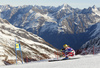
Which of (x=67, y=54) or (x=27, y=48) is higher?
(x=67, y=54)

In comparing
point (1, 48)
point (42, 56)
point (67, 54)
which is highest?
point (67, 54)

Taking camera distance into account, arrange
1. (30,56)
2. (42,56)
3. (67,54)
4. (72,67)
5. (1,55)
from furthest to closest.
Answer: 1. (42,56)
2. (30,56)
3. (1,55)
4. (67,54)
5. (72,67)

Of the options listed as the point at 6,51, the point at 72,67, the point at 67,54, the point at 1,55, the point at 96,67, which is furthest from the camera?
the point at 6,51

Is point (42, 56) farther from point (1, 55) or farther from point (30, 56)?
point (1, 55)

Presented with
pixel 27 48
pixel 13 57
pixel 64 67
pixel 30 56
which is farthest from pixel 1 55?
pixel 64 67

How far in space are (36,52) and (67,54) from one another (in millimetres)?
169294

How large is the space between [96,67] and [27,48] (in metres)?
182

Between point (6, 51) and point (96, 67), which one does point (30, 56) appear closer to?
point (6, 51)

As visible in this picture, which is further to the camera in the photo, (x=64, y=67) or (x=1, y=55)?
(x=1, y=55)

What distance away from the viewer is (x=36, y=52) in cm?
19812

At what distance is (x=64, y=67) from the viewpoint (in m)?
19.9

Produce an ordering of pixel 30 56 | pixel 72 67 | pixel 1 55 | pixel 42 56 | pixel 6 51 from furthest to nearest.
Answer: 1. pixel 42 56
2. pixel 30 56
3. pixel 6 51
4. pixel 1 55
5. pixel 72 67

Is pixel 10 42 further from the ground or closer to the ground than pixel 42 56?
further from the ground

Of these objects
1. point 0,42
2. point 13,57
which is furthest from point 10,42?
point 13,57
